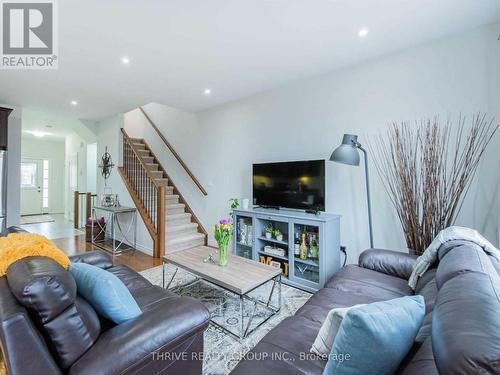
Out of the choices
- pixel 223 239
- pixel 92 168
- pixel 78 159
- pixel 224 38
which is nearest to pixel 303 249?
pixel 223 239

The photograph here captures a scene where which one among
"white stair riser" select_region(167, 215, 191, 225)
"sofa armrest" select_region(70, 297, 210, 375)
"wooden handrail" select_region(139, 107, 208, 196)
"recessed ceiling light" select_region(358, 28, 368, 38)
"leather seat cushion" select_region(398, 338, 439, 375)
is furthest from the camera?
"wooden handrail" select_region(139, 107, 208, 196)

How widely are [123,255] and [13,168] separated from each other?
93.8 inches

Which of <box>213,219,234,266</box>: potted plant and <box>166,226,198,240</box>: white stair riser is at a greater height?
<box>213,219,234,266</box>: potted plant

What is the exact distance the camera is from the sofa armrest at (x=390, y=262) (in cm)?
213

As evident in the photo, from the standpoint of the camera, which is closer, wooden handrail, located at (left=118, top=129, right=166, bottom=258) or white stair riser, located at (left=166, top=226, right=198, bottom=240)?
wooden handrail, located at (left=118, top=129, right=166, bottom=258)

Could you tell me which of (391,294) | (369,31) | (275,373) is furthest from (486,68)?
(275,373)

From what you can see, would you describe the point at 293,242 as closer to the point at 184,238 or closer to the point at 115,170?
the point at 184,238

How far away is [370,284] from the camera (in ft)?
6.45

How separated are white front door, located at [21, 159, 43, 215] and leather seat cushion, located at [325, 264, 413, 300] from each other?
10392 mm

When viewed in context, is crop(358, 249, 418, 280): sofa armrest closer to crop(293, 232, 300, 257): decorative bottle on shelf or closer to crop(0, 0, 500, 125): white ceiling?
crop(293, 232, 300, 257): decorative bottle on shelf

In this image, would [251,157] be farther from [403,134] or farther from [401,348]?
[401,348]

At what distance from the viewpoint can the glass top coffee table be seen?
6.58 ft

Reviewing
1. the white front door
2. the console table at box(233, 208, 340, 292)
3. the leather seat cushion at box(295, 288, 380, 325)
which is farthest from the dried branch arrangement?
the white front door

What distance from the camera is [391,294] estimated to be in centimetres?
183
